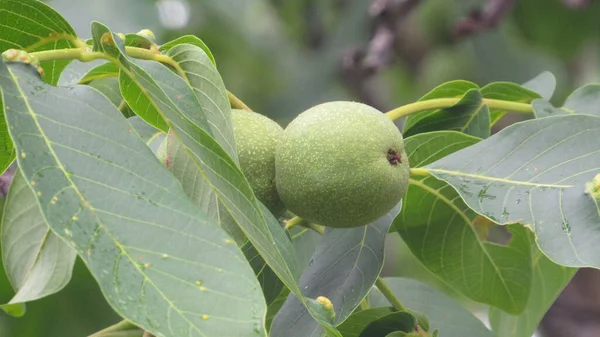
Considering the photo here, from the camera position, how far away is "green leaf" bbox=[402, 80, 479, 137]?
3.81 ft

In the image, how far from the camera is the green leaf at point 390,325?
97 cm

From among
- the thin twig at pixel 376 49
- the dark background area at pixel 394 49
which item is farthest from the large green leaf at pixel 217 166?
the thin twig at pixel 376 49

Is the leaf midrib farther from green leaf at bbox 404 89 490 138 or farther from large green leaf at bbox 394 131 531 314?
green leaf at bbox 404 89 490 138

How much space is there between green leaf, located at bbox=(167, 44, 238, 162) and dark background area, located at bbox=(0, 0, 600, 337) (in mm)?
1218

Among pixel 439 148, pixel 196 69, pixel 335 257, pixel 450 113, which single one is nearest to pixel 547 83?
pixel 450 113

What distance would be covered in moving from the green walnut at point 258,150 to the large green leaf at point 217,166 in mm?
156

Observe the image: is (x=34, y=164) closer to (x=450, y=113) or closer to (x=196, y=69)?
(x=196, y=69)

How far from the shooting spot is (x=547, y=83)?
1.37 metres

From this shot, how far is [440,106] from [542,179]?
259 millimetres

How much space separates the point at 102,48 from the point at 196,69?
103mm

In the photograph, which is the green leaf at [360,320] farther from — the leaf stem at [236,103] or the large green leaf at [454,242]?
the leaf stem at [236,103]

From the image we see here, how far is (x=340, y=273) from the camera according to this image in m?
1.03

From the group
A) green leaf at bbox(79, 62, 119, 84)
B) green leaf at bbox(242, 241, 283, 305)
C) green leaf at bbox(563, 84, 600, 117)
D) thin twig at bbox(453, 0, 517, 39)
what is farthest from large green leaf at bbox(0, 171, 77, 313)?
thin twig at bbox(453, 0, 517, 39)

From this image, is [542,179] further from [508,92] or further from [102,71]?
[102,71]
